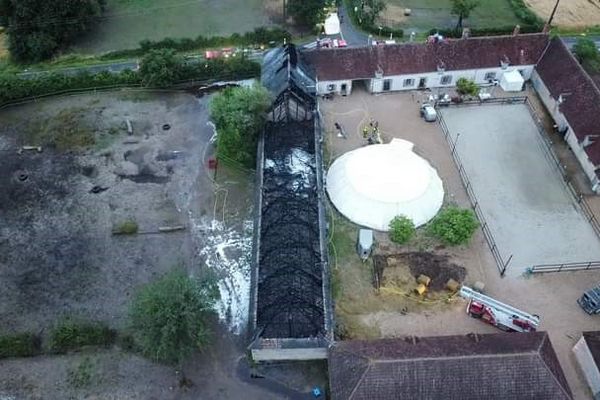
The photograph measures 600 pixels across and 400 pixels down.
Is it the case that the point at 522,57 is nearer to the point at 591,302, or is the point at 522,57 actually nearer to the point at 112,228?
the point at 591,302

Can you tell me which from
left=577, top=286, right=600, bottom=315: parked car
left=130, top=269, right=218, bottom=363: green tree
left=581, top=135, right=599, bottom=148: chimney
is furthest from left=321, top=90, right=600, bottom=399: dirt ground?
left=581, top=135, right=599, bottom=148: chimney

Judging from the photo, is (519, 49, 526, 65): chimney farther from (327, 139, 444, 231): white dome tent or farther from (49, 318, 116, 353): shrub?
(49, 318, 116, 353): shrub

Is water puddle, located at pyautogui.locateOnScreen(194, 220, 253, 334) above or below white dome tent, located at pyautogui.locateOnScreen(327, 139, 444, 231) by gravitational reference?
below

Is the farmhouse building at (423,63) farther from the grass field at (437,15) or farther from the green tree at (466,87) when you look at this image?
the grass field at (437,15)

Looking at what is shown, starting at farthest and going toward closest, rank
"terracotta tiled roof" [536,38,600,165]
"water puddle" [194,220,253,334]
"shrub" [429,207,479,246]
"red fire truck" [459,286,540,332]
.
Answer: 1. "terracotta tiled roof" [536,38,600,165]
2. "shrub" [429,207,479,246]
3. "water puddle" [194,220,253,334]
4. "red fire truck" [459,286,540,332]

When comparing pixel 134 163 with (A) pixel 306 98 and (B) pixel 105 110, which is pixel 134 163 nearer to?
(B) pixel 105 110

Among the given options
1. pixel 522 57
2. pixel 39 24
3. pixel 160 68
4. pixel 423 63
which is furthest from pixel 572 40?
pixel 39 24
